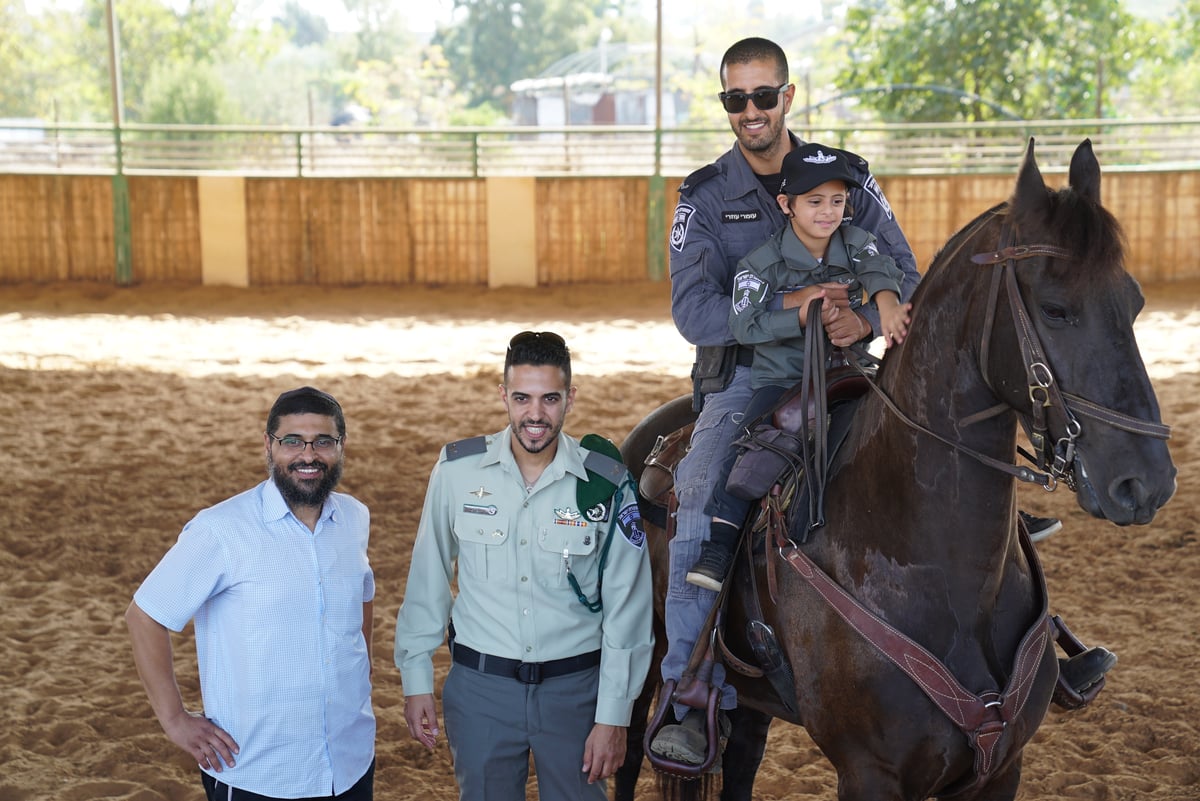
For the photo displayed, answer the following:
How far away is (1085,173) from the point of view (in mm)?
2617

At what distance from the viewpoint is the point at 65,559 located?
705cm

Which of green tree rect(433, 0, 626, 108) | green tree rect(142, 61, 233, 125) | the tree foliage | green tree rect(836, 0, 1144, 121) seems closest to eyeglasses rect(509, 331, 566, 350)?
the tree foliage

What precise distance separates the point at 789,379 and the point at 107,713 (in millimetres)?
3368

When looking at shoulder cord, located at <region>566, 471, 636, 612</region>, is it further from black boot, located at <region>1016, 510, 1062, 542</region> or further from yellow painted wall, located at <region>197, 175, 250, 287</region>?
yellow painted wall, located at <region>197, 175, 250, 287</region>

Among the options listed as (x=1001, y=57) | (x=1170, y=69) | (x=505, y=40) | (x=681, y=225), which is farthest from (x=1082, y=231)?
(x=505, y=40)

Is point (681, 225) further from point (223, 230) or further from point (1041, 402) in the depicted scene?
point (223, 230)

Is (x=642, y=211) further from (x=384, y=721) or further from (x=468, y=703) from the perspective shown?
(x=468, y=703)

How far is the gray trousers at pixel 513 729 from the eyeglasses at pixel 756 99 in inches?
66.2

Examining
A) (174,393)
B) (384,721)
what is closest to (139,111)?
(174,393)

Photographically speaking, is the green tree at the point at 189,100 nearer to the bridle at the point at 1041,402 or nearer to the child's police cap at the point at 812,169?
the child's police cap at the point at 812,169

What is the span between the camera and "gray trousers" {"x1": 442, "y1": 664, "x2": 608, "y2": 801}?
9.95 feet

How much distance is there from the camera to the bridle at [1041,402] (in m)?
2.49

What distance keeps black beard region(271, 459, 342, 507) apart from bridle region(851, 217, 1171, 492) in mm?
1588

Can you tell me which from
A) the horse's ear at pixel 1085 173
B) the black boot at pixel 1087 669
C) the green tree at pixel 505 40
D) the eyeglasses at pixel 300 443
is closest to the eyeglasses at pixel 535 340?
the eyeglasses at pixel 300 443
